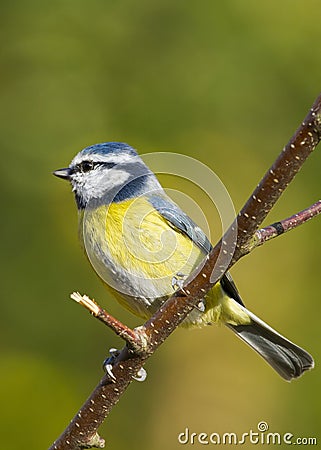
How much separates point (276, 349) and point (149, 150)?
4.11 ft

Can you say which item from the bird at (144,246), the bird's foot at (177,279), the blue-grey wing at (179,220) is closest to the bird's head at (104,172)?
the bird at (144,246)

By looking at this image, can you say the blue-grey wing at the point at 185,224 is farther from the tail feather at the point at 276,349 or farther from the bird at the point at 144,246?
the tail feather at the point at 276,349

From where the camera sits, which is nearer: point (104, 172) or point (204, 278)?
point (204, 278)

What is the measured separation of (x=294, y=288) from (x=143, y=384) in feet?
2.87

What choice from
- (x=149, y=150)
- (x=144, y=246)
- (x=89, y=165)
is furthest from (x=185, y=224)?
(x=149, y=150)

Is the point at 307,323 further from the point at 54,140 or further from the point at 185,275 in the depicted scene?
the point at 54,140

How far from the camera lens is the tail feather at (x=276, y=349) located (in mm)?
2680

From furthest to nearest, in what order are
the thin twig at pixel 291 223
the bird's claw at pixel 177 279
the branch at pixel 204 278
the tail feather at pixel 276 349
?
the tail feather at pixel 276 349, the bird's claw at pixel 177 279, the thin twig at pixel 291 223, the branch at pixel 204 278

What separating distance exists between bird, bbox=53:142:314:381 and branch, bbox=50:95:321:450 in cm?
54

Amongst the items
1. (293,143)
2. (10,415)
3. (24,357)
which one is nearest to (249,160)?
(24,357)

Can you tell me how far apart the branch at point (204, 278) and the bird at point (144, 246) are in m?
0.54

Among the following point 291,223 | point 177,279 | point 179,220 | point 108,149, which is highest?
point 108,149

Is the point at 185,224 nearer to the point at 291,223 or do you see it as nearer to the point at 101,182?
the point at 101,182

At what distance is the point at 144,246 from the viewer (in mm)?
2494
